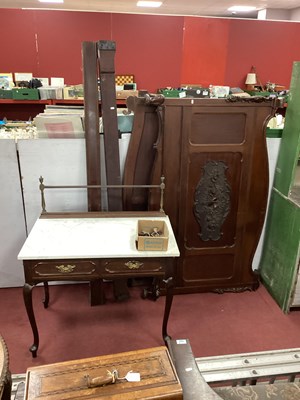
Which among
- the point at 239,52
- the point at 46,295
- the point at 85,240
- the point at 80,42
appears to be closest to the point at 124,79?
the point at 80,42

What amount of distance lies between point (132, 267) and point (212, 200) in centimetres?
89

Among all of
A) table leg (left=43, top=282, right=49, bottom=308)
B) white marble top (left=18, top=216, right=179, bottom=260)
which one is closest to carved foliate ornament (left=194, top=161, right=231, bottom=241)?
white marble top (left=18, top=216, right=179, bottom=260)

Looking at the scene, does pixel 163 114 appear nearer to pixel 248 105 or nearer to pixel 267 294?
pixel 248 105

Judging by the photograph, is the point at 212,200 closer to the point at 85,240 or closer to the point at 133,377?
the point at 85,240

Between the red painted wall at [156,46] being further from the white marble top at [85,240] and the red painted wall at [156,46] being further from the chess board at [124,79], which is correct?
the white marble top at [85,240]

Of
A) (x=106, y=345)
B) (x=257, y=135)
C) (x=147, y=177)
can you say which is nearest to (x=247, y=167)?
(x=257, y=135)

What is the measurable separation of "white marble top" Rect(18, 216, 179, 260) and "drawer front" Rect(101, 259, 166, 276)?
0.19 ft

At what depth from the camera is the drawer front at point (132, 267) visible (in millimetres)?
2014

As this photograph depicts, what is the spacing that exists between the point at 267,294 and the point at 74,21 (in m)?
5.35

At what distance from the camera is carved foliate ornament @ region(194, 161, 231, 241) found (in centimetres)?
253

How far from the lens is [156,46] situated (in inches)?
246

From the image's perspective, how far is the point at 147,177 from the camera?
8.50 ft

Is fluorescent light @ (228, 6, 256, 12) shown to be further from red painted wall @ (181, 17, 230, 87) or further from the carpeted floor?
the carpeted floor

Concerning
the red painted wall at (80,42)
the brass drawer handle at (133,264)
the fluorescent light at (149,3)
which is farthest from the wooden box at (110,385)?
the fluorescent light at (149,3)
